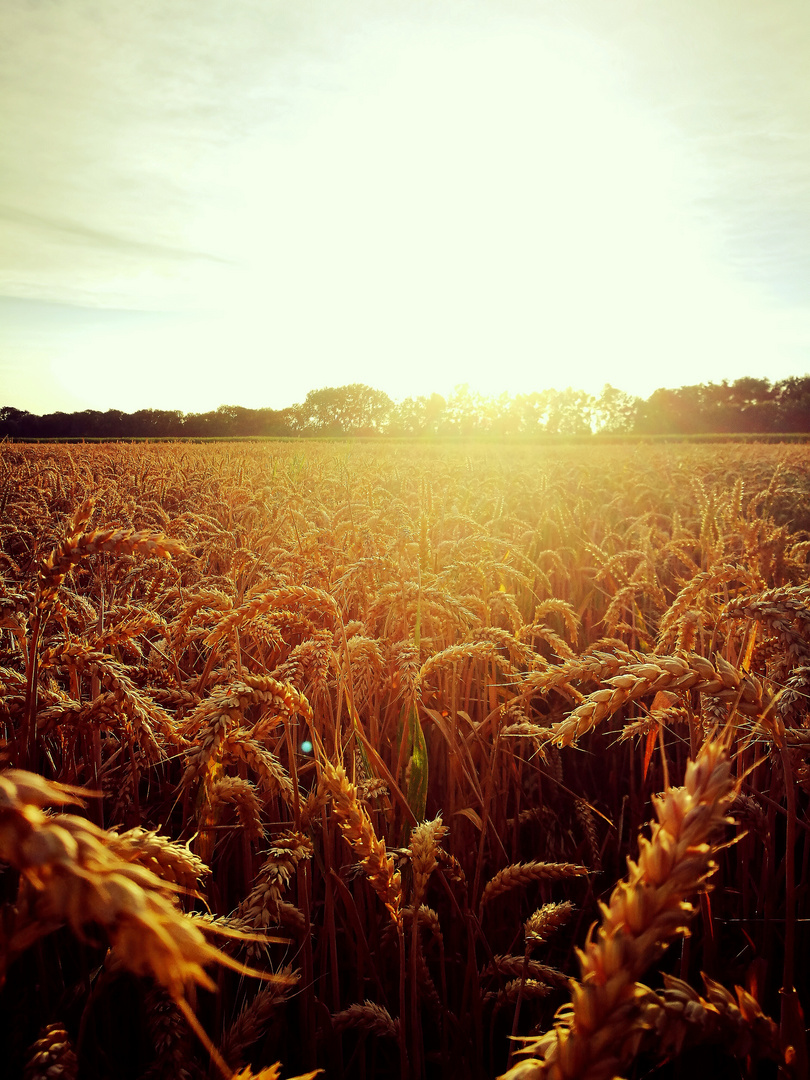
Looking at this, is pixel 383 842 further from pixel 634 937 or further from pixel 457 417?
pixel 457 417

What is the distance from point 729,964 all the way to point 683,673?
1.24 meters

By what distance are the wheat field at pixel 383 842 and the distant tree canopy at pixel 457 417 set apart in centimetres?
4611

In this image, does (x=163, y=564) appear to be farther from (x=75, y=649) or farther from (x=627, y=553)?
(x=627, y=553)

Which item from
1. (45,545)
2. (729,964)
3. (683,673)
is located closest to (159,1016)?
(683,673)

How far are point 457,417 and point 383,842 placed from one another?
6244 centimetres

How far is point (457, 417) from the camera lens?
6162cm

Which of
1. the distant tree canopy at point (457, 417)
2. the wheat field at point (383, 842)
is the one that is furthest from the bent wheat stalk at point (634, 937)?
the distant tree canopy at point (457, 417)

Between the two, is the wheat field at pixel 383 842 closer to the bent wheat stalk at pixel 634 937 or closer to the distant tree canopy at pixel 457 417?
the bent wheat stalk at pixel 634 937

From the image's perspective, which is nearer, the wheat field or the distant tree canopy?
the wheat field

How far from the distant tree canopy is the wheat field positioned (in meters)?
46.1

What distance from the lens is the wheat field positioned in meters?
0.52

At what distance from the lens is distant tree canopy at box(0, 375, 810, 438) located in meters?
50.2

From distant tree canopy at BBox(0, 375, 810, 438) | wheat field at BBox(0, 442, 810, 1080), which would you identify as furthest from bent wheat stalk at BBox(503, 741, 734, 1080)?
distant tree canopy at BBox(0, 375, 810, 438)

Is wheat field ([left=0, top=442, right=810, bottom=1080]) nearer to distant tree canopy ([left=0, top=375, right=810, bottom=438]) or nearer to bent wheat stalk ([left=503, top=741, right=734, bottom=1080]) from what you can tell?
bent wheat stalk ([left=503, top=741, right=734, bottom=1080])
